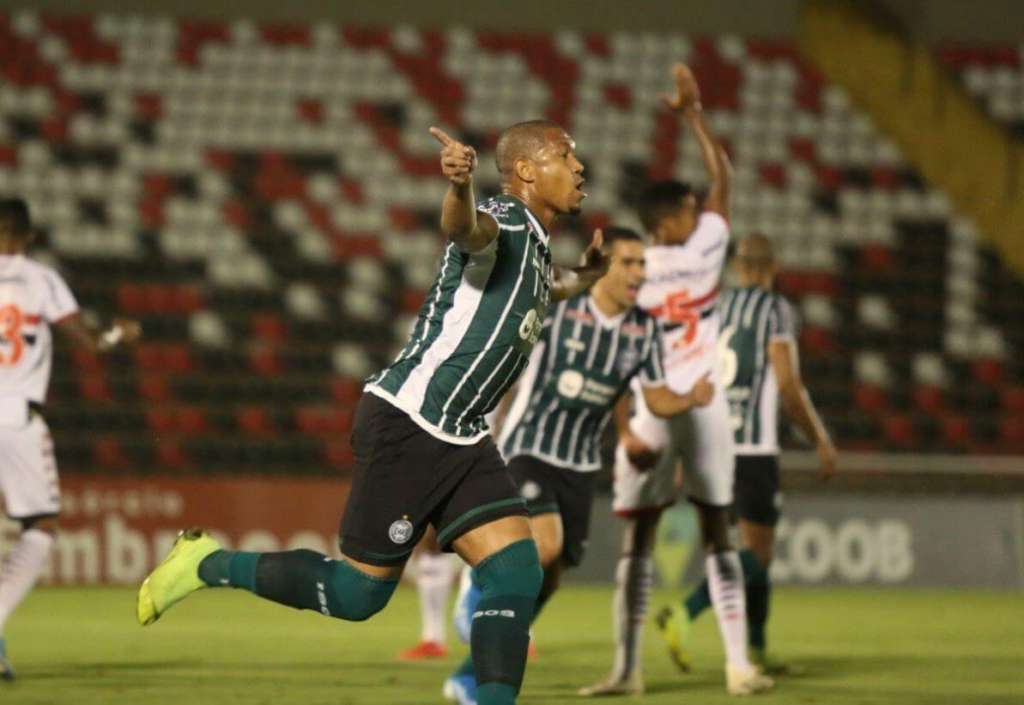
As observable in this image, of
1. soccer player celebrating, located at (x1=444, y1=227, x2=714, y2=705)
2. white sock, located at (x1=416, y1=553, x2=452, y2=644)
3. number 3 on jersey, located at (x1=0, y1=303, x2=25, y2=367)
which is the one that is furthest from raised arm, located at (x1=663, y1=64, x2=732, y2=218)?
number 3 on jersey, located at (x1=0, y1=303, x2=25, y2=367)

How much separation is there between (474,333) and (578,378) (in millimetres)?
2327

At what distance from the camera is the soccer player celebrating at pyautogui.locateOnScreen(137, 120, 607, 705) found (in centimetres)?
565

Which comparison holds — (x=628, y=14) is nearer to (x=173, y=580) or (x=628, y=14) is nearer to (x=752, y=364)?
(x=752, y=364)

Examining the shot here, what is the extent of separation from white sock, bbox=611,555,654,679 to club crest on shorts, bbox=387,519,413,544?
8.47 feet

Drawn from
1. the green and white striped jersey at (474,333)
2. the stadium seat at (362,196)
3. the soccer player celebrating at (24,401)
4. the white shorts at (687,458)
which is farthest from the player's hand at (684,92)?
the stadium seat at (362,196)

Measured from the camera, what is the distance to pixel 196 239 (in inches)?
738

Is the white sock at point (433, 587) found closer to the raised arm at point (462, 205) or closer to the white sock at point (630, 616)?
the white sock at point (630, 616)

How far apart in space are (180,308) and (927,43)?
32.5 ft

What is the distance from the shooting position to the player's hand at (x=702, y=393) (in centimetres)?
776

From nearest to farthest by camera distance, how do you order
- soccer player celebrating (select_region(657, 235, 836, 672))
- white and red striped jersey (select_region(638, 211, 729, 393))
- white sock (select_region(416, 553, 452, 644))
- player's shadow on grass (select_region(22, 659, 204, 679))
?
white and red striped jersey (select_region(638, 211, 729, 393)), player's shadow on grass (select_region(22, 659, 204, 679)), soccer player celebrating (select_region(657, 235, 836, 672)), white sock (select_region(416, 553, 452, 644))

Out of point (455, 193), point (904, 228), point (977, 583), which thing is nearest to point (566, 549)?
point (455, 193)

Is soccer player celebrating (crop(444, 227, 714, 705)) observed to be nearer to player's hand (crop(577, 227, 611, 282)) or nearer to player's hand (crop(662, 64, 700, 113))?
player's hand (crop(662, 64, 700, 113))

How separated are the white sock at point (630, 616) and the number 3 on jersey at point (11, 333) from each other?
3128 millimetres

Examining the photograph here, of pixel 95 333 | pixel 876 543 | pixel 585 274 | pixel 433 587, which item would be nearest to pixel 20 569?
pixel 95 333
